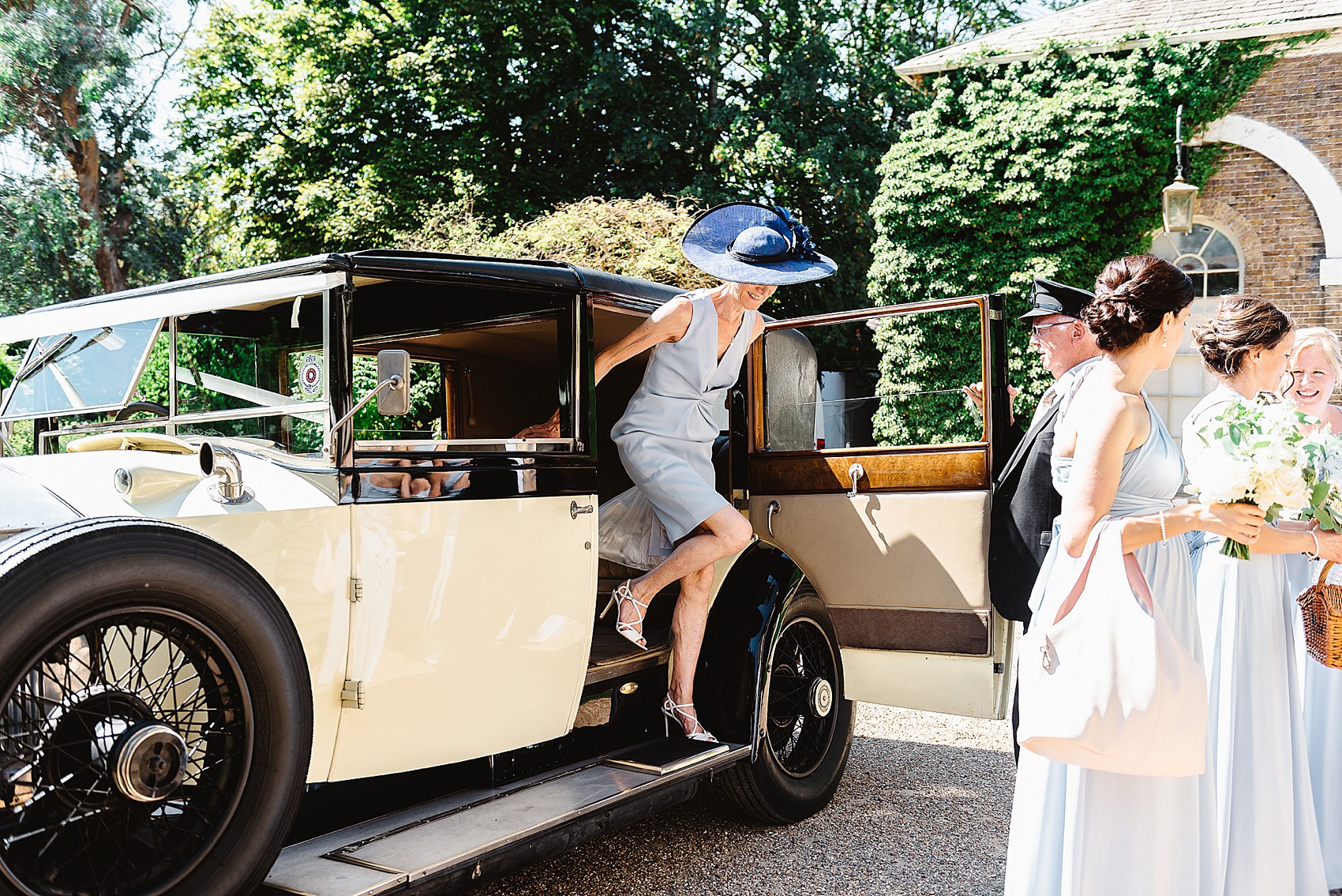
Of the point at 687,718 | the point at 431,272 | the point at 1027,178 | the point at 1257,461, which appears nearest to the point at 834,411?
the point at 687,718

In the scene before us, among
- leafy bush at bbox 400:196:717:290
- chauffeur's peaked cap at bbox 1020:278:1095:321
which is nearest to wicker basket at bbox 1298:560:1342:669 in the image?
chauffeur's peaked cap at bbox 1020:278:1095:321

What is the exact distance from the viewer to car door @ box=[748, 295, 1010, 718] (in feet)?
13.4

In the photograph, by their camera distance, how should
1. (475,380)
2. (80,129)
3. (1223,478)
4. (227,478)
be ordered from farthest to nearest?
(80,129) < (475,380) < (1223,478) < (227,478)

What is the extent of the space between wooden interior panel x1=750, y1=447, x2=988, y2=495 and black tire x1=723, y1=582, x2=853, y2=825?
1.49ft

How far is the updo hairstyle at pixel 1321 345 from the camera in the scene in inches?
165

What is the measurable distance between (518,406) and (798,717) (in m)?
1.77

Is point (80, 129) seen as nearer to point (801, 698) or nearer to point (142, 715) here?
point (801, 698)

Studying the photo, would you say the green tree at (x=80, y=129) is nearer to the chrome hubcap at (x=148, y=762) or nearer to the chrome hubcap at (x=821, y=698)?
the chrome hubcap at (x=821, y=698)

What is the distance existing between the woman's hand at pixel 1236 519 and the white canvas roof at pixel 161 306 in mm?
2451

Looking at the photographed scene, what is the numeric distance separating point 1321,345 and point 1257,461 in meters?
1.88

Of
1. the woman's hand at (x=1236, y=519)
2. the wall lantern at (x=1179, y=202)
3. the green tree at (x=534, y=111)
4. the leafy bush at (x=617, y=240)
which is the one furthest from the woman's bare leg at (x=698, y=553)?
the green tree at (x=534, y=111)

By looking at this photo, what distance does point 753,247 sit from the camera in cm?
398

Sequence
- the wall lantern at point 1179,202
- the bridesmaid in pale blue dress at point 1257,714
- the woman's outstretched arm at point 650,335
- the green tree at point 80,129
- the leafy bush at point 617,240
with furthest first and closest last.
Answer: the green tree at point 80,129 < the leafy bush at point 617,240 < the wall lantern at point 1179,202 < the woman's outstretched arm at point 650,335 < the bridesmaid in pale blue dress at point 1257,714

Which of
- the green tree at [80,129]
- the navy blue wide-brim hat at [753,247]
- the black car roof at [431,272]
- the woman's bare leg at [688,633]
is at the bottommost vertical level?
the woman's bare leg at [688,633]
